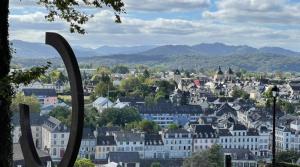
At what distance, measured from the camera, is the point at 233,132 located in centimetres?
3916

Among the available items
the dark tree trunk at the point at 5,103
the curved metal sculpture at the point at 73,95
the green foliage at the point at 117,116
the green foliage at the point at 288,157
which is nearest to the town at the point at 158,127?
the green foliage at the point at 117,116

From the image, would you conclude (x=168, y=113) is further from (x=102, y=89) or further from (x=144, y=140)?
(x=144, y=140)

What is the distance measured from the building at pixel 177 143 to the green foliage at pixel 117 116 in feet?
14.7

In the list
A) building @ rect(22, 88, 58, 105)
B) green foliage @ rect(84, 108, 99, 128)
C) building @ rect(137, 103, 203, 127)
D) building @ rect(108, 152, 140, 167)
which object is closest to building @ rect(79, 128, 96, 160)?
green foliage @ rect(84, 108, 99, 128)

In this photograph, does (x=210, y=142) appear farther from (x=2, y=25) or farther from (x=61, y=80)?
(x=2, y=25)

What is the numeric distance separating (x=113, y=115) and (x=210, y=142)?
7.35 m

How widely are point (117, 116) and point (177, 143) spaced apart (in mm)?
6121

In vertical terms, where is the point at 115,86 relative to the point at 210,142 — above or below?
above

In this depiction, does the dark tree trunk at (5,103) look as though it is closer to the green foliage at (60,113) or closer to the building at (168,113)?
the green foliage at (60,113)

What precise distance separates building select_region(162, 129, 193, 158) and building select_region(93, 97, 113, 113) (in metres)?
9.66

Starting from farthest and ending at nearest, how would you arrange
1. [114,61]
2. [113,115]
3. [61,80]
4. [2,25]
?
[114,61] < [61,80] < [113,115] < [2,25]

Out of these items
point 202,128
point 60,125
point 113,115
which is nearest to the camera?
point 60,125

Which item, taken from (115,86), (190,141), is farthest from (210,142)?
(115,86)

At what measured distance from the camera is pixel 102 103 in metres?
48.5
